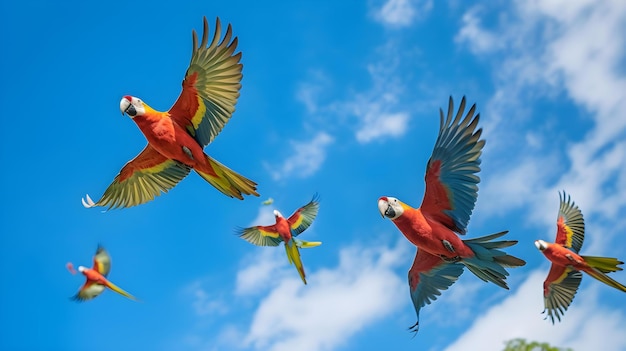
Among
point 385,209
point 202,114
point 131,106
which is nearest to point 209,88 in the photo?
point 202,114

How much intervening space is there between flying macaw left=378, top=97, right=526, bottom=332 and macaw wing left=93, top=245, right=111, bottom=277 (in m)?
4.64

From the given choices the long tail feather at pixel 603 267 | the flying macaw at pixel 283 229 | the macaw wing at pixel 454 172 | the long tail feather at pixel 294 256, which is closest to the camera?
the macaw wing at pixel 454 172

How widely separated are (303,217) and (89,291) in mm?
5086

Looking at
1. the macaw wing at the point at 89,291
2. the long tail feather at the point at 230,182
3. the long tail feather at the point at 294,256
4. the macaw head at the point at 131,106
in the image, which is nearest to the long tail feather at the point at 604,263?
the long tail feather at the point at 294,256

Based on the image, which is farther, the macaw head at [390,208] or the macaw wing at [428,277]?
the macaw wing at [428,277]

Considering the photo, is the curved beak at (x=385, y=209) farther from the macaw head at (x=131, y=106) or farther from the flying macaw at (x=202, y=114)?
the macaw head at (x=131, y=106)

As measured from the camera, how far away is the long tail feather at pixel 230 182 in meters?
9.00

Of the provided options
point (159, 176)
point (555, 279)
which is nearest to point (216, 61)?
point (159, 176)

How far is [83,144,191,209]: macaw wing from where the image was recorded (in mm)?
10273

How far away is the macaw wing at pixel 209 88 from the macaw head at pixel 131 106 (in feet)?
1.45

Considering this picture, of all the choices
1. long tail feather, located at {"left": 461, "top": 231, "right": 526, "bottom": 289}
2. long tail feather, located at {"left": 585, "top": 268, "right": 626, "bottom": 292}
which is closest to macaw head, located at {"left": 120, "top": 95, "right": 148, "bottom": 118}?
long tail feather, located at {"left": 461, "top": 231, "right": 526, "bottom": 289}

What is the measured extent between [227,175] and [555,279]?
22.3 ft

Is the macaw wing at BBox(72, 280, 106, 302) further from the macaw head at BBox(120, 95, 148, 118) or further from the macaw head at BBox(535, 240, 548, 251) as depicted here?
the macaw head at BBox(535, 240, 548, 251)

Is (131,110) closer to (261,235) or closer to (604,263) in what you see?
(261,235)
